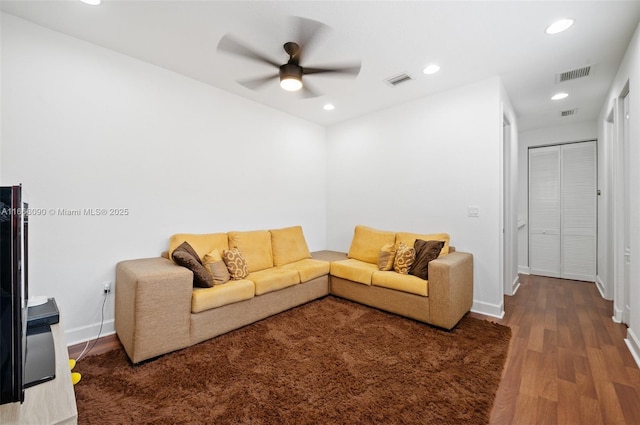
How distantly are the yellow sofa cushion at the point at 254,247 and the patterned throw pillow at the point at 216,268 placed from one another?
0.44 meters

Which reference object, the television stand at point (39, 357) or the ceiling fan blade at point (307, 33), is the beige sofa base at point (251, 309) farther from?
the ceiling fan blade at point (307, 33)

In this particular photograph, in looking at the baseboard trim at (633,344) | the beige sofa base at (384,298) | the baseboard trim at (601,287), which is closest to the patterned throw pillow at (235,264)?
the beige sofa base at (384,298)

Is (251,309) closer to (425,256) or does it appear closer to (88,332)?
(88,332)

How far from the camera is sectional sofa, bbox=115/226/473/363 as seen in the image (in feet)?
7.31

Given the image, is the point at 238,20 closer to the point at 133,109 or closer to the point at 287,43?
the point at 287,43

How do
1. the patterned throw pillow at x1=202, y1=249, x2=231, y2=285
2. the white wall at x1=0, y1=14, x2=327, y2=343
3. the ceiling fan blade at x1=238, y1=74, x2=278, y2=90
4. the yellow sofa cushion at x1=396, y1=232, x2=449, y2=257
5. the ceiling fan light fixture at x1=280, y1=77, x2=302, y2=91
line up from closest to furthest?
the white wall at x1=0, y1=14, x2=327, y2=343, the ceiling fan light fixture at x1=280, y1=77, x2=302, y2=91, the ceiling fan blade at x1=238, y1=74, x2=278, y2=90, the patterned throw pillow at x1=202, y1=249, x2=231, y2=285, the yellow sofa cushion at x1=396, y1=232, x2=449, y2=257

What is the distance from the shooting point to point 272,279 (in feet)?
10.0

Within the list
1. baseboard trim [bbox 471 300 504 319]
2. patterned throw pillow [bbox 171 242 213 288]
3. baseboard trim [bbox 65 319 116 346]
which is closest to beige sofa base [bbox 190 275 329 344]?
patterned throw pillow [bbox 171 242 213 288]

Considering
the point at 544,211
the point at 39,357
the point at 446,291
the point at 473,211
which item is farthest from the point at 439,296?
the point at 544,211

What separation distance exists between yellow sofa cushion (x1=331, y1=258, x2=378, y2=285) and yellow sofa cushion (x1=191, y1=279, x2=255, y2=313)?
47.8 inches

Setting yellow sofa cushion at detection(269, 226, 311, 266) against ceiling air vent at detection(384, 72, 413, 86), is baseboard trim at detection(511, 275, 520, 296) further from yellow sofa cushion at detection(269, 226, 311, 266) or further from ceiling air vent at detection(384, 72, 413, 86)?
ceiling air vent at detection(384, 72, 413, 86)

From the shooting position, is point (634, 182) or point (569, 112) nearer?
point (634, 182)

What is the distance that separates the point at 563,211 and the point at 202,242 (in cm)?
588

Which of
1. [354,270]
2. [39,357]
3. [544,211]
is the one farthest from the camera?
[544,211]
